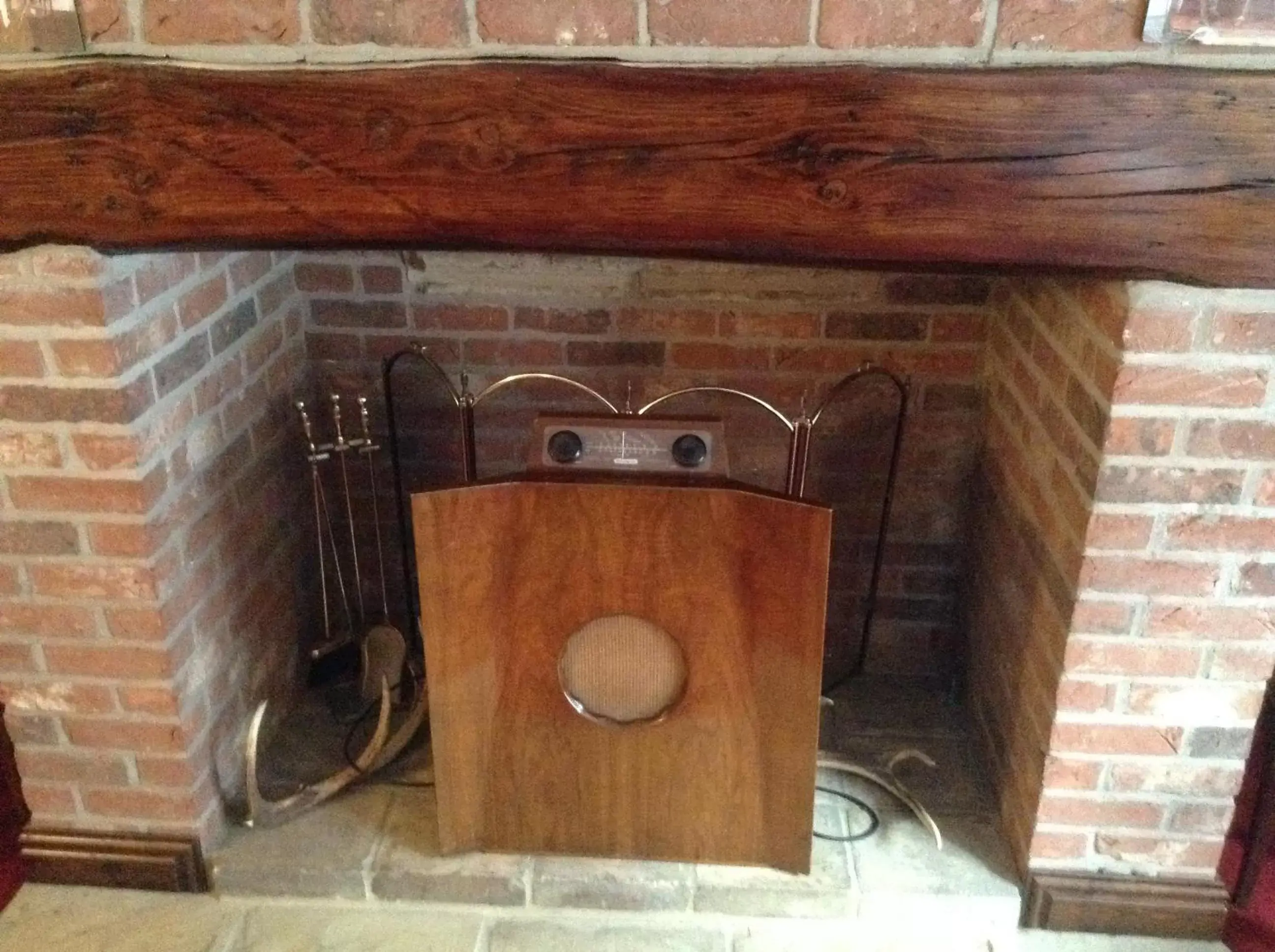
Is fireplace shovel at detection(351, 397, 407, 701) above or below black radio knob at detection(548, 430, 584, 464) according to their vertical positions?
below

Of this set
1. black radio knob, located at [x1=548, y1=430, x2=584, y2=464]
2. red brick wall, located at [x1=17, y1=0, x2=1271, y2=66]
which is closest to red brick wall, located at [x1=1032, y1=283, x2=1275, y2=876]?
red brick wall, located at [x1=17, y1=0, x2=1271, y2=66]

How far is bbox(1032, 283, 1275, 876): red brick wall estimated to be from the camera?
4.50 feet

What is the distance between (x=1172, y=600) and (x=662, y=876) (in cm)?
86

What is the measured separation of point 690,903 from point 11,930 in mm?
1047

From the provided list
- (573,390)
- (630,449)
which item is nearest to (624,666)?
(630,449)

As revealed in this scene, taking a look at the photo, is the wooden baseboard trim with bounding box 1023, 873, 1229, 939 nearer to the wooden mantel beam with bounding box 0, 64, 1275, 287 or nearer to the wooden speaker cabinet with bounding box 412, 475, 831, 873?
the wooden speaker cabinet with bounding box 412, 475, 831, 873

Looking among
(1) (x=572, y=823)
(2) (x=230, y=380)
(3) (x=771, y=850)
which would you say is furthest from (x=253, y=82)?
(3) (x=771, y=850)

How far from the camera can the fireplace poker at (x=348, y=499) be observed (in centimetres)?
198

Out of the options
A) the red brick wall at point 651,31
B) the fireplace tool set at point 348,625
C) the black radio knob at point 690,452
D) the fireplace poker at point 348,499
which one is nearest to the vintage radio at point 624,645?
the black radio knob at point 690,452

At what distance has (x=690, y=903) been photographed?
1707mm

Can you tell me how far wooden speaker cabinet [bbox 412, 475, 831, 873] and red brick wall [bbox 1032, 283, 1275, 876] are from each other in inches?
14.9

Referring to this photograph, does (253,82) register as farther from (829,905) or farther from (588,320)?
(829,905)

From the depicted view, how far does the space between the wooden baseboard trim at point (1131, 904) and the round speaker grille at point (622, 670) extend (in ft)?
2.10

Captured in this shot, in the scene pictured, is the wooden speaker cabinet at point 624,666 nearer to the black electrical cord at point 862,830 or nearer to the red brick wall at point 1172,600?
the black electrical cord at point 862,830
